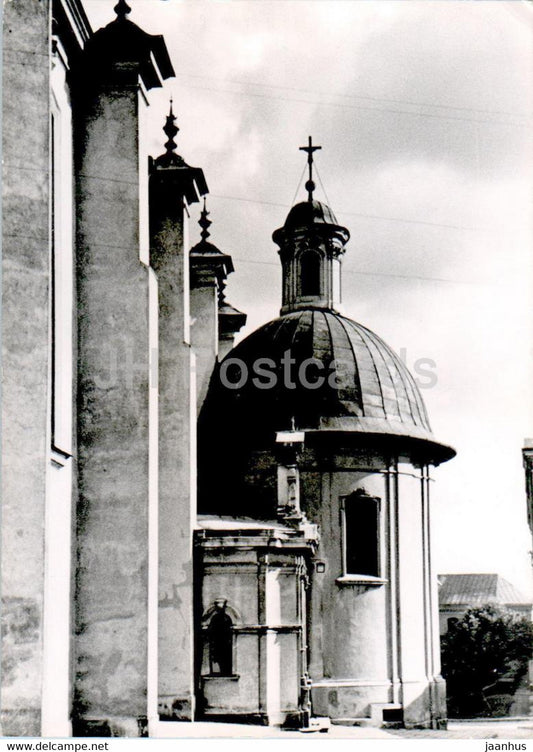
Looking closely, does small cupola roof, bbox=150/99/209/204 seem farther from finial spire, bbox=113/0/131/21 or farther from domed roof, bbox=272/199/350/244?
domed roof, bbox=272/199/350/244

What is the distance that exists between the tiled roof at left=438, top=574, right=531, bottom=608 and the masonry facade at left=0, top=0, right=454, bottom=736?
44084 millimetres

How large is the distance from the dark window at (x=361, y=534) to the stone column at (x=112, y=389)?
13.7 m

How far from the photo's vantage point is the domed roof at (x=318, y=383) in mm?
30953

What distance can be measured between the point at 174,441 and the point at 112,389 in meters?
4.82

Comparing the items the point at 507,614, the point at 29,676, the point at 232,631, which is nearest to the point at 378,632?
the point at 232,631

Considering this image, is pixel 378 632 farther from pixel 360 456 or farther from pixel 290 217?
pixel 290 217

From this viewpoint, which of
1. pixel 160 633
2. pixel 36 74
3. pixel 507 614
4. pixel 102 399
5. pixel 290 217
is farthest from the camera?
pixel 507 614

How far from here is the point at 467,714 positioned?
5284 centimetres

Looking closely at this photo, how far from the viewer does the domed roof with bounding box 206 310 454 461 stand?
30953 millimetres

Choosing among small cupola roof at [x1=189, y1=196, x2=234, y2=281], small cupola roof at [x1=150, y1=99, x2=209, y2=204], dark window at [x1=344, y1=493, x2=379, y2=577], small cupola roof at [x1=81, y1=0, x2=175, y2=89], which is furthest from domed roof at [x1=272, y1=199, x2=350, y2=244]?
small cupola roof at [x1=81, y1=0, x2=175, y2=89]

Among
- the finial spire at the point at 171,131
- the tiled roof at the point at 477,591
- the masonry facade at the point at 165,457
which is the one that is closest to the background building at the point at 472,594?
the tiled roof at the point at 477,591

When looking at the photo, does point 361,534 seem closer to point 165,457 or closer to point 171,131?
point 165,457

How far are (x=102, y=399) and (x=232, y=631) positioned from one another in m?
6.62

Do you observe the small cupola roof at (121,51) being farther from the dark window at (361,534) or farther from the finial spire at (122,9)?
the dark window at (361,534)
